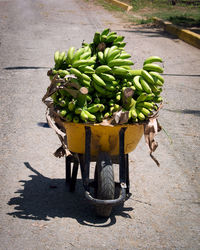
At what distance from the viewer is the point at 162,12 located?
2097 centimetres

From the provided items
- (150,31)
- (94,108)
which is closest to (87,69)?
(94,108)

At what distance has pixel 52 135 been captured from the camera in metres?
5.86

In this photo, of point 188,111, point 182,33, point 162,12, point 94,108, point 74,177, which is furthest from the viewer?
point 162,12

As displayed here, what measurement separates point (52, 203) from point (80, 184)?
0.55 m

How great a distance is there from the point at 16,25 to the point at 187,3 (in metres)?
11.9

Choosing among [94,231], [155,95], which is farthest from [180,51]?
[94,231]

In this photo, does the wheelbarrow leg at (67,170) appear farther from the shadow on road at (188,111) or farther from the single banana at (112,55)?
the shadow on road at (188,111)

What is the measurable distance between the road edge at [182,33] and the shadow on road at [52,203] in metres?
9.58

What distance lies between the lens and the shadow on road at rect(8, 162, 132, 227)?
3.78 metres

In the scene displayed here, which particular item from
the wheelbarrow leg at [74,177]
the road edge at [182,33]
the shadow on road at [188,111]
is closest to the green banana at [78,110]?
the wheelbarrow leg at [74,177]

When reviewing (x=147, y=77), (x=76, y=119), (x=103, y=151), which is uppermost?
(x=147, y=77)

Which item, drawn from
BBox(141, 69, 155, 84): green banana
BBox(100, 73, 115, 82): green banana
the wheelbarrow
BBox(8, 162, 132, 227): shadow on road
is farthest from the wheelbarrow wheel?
BBox(141, 69, 155, 84): green banana

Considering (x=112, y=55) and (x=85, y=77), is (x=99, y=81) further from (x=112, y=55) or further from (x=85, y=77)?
(x=112, y=55)

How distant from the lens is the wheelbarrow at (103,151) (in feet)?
11.5
